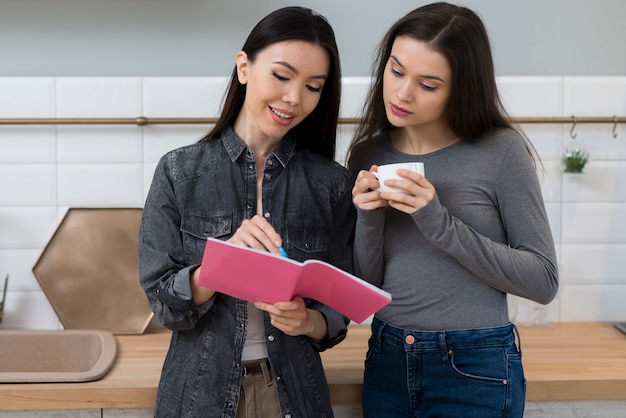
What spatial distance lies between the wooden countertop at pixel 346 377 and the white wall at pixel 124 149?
0.34 metres

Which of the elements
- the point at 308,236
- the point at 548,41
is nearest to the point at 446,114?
the point at 308,236

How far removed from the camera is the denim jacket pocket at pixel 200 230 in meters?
1.25

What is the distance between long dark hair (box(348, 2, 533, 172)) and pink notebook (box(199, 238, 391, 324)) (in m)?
0.39

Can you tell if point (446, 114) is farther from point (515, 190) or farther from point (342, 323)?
point (342, 323)

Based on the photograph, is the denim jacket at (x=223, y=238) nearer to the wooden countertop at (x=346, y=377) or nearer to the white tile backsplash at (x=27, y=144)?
the wooden countertop at (x=346, y=377)

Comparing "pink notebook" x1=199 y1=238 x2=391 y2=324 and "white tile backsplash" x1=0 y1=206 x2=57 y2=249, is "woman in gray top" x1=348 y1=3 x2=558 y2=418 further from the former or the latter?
"white tile backsplash" x1=0 y1=206 x2=57 y2=249

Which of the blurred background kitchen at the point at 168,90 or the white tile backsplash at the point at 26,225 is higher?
the blurred background kitchen at the point at 168,90

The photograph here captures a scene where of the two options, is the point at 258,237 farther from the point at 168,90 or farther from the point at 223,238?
the point at 168,90

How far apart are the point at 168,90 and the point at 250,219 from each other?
2.80 ft

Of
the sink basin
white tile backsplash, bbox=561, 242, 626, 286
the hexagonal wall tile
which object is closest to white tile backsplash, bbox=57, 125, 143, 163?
the hexagonal wall tile

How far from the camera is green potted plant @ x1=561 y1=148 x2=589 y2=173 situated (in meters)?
1.98

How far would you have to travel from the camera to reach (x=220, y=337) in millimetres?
1250

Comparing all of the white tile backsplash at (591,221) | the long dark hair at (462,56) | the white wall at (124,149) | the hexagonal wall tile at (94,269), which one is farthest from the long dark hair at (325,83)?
the white tile backsplash at (591,221)

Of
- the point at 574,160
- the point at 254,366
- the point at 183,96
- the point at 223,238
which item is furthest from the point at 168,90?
the point at 574,160
